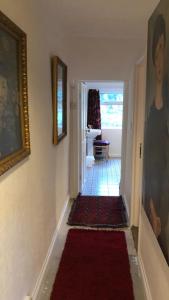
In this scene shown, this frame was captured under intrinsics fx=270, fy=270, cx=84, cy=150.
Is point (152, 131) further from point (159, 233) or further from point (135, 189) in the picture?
point (135, 189)

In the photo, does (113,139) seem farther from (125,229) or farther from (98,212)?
(125,229)

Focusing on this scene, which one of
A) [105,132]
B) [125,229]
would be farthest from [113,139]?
[125,229]

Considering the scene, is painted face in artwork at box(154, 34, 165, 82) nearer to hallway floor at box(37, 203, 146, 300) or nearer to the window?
hallway floor at box(37, 203, 146, 300)

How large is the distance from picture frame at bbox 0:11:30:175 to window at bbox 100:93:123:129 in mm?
5598

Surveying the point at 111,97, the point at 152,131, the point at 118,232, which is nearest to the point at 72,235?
the point at 118,232

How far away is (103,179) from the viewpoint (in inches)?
202

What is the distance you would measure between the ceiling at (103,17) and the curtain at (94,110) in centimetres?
342

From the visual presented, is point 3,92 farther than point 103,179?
No

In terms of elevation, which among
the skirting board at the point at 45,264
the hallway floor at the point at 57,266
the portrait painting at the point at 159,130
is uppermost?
the portrait painting at the point at 159,130

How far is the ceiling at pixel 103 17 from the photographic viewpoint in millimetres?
2318

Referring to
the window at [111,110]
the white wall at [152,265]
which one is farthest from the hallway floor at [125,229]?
the window at [111,110]

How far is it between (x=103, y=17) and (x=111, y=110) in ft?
14.9

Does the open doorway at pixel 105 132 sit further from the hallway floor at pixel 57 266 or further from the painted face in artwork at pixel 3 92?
the painted face in artwork at pixel 3 92

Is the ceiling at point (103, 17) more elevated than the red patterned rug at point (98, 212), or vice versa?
the ceiling at point (103, 17)
